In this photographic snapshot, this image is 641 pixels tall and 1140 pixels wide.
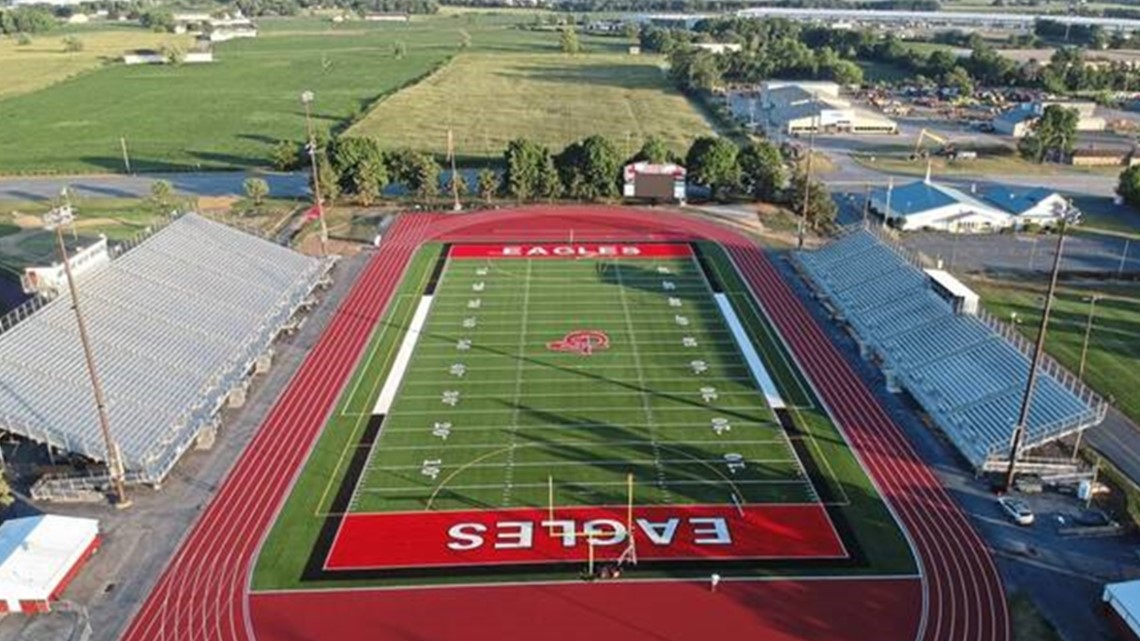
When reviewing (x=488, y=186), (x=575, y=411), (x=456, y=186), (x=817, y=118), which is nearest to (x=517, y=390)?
(x=575, y=411)

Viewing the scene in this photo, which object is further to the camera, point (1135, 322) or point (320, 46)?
point (320, 46)

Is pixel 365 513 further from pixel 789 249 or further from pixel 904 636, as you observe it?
pixel 789 249

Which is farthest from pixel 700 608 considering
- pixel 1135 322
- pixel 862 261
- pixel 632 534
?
pixel 1135 322

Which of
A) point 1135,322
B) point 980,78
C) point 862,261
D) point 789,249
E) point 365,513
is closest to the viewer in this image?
point 365,513

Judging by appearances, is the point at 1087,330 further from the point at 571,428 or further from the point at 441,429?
the point at 441,429

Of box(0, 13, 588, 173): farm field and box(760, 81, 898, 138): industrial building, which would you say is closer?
box(0, 13, 588, 173): farm field

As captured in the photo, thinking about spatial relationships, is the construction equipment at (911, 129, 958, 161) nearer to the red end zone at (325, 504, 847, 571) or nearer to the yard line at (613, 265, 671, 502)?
the yard line at (613, 265, 671, 502)

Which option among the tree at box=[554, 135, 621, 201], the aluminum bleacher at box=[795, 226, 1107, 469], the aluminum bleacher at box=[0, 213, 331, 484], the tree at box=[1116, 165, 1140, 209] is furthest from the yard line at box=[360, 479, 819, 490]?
the tree at box=[1116, 165, 1140, 209]
